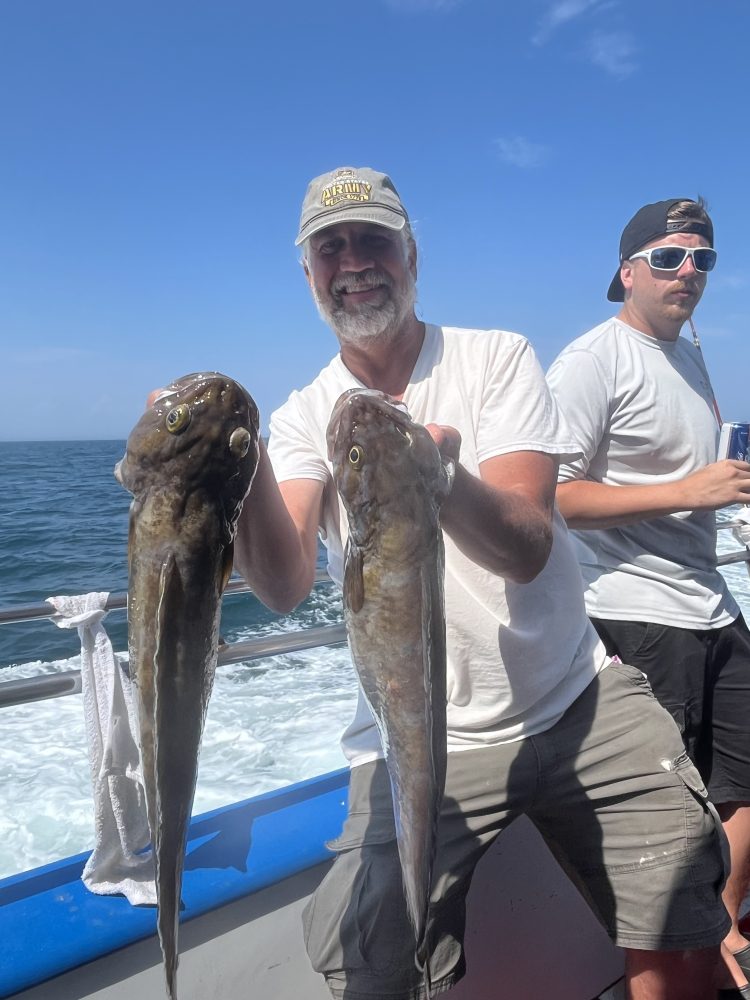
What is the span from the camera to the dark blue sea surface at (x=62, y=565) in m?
9.02

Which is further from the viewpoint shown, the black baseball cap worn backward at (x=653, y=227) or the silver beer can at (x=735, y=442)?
the black baseball cap worn backward at (x=653, y=227)

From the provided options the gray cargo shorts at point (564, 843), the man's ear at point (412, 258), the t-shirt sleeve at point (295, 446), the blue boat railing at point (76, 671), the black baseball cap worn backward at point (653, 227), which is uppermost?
the black baseball cap worn backward at point (653, 227)

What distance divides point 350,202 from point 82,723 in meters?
4.62

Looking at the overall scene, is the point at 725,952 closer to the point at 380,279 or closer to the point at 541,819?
the point at 541,819

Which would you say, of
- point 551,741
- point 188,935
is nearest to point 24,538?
point 188,935

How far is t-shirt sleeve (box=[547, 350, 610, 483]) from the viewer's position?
3057 millimetres

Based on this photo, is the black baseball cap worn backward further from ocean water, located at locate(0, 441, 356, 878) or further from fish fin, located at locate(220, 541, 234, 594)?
ocean water, located at locate(0, 441, 356, 878)

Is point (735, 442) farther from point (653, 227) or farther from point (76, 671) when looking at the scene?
point (76, 671)

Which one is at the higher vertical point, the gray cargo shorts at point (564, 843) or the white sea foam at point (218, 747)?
the gray cargo shorts at point (564, 843)

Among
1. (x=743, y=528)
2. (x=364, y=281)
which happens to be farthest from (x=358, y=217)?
(x=743, y=528)

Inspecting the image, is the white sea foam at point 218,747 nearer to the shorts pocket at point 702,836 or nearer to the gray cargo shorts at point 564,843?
the gray cargo shorts at point 564,843

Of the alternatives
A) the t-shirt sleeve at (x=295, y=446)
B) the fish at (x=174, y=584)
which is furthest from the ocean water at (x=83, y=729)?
the fish at (x=174, y=584)

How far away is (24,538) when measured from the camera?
44.5 ft

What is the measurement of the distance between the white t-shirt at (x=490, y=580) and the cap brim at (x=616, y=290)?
1.71 meters
